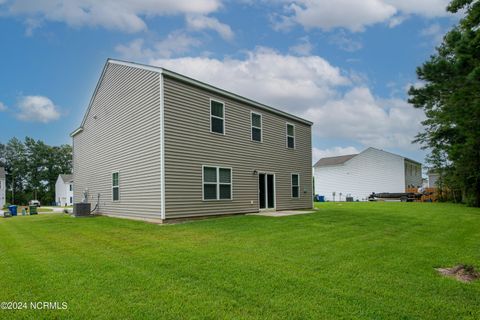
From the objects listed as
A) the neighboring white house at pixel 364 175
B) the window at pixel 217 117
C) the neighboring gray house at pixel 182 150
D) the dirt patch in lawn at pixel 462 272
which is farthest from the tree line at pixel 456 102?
the window at pixel 217 117

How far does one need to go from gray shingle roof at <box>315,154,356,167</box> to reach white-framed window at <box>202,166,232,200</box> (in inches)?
1003

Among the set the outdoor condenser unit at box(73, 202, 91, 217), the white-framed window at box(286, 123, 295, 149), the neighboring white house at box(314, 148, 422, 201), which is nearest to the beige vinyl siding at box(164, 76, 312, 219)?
the white-framed window at box(286, 123, 295, 149)

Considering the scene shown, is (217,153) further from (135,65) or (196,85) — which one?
(135,65)

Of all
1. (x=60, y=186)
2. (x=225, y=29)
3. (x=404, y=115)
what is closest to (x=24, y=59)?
(x=225, y=29)

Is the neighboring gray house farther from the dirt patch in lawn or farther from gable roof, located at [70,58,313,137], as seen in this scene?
the dirt patch in lawn

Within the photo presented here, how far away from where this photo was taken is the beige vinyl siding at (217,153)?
1069 centimetres

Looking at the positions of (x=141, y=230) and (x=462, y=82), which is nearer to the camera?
(x=141, y=230)

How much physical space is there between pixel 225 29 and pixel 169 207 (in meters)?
8.21

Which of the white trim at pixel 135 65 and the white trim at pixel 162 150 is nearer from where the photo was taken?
A: the white trim at pixel 162 150

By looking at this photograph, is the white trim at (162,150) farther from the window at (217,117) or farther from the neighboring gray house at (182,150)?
the window at (217,117)

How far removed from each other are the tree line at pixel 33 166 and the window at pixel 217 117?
5698cm

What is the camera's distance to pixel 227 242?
7.00 metres

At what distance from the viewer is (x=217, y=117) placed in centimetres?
1247

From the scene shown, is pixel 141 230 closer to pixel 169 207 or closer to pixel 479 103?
pixel 169 207
